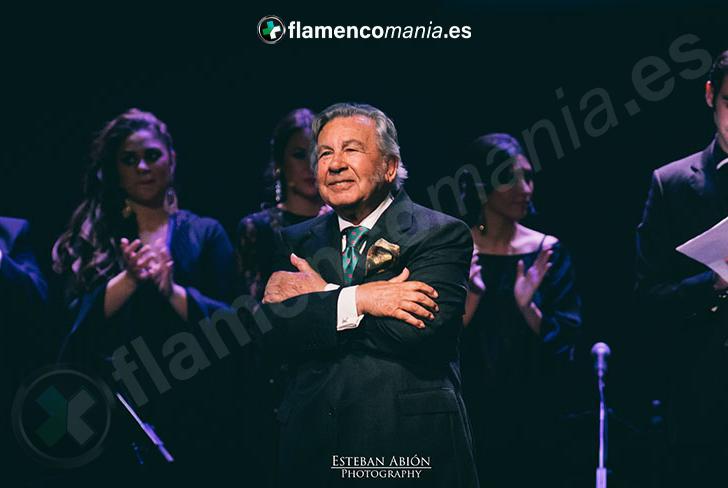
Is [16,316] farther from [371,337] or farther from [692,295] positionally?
[692,295]

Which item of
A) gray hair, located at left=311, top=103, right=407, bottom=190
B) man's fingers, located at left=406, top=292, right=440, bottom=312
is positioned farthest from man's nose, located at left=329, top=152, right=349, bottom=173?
man's fingers, located at left=406, top=292, right=440, bottom=312

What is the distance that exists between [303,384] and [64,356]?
7.40 ft

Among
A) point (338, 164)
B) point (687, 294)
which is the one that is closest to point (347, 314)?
point (338, 164)

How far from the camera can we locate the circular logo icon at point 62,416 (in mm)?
4559

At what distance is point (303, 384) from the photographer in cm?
285

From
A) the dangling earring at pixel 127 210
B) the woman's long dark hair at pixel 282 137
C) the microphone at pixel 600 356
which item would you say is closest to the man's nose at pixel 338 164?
the woman's long dark hair at pixel 282 137

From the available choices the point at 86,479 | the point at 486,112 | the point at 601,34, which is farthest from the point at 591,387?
the point at 86,479

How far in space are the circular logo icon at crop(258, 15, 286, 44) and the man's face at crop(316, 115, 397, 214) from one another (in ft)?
6.45

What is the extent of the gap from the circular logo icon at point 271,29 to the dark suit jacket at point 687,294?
2.02 m

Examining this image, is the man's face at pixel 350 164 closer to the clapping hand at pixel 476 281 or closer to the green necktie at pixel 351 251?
the green necktie at pixel 351 251

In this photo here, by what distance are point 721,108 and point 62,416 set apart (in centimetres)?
349

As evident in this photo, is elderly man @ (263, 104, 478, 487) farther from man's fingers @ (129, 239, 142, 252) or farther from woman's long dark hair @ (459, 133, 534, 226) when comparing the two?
woman's long dark hair @ (459, 133, 534, 226)

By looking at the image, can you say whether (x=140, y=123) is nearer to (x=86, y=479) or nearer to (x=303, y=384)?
(x=86, y=479)

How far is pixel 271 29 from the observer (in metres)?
4.86
